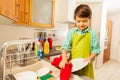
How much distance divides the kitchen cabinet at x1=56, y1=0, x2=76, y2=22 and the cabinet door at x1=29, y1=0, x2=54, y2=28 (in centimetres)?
34

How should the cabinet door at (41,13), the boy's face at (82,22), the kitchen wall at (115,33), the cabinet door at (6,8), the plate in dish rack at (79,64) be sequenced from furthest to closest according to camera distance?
the kitchen wall at (115,33), the cabinet door at (41,13), the boy's face at (82,22), the plate in dish rack at (79,64), the cabinet door at (6,8)

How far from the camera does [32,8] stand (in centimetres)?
170

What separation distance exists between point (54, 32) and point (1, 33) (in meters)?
1.12

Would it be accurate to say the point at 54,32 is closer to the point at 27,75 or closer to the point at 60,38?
the point at 60,38

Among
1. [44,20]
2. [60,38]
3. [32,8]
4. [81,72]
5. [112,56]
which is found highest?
[32,8]

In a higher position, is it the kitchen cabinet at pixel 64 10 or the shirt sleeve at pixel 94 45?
the kitchen cabinet at pixel 64 10

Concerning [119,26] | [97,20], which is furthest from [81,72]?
[119,26]

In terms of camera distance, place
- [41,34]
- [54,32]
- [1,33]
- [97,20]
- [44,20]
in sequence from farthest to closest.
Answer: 1. [97,20]
2. [54,32]
3. [41,34]
4. [44,20]
5. [1,33]

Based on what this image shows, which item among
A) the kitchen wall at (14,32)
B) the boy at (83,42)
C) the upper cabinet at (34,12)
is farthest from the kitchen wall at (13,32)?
the boy at (83,42)

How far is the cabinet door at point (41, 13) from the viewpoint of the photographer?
172 centimetres

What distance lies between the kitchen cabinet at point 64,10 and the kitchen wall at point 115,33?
3.39 m

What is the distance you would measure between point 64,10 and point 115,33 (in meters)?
3.64

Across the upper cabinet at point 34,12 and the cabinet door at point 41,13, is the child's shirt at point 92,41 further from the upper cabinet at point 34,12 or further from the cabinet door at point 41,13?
the cabinet door at point 41,13

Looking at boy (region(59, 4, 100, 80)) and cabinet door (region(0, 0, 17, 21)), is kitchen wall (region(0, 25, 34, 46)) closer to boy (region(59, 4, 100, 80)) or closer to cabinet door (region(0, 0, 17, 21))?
cabinet door (region(0, 0, 17, 21))
